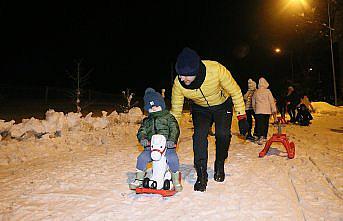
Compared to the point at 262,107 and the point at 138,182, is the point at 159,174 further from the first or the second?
the point at 262,107

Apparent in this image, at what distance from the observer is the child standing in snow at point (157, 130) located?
5.20m

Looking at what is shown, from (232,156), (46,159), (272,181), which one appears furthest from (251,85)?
(46,159)

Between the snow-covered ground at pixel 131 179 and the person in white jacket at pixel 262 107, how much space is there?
67 centimetres

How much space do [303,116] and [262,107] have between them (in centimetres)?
583

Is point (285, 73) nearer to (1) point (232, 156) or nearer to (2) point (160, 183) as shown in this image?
(1) point (232, 156)

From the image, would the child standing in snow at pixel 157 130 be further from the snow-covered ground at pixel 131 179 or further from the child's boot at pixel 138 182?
the snow-covered ground at pixel 131 179

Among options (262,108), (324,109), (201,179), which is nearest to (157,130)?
(201,179)

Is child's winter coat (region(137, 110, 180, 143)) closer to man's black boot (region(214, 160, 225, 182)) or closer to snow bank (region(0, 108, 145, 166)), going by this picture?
man's black boot (region(214, 160, 225, 182))

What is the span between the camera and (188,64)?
4809 millimetres

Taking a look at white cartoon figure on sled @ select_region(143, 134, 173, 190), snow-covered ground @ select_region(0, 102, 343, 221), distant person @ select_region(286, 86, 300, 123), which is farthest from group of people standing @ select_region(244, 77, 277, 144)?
distant person @ select_region(286, 86, 300, 123)

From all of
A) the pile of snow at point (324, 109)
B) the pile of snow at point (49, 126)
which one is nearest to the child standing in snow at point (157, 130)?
the pile of snow at point (49, 126)

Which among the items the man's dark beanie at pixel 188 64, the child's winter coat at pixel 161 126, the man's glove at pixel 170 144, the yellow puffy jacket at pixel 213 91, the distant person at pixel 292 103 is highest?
the distant person at pixel 292 103

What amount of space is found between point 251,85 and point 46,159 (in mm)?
6348

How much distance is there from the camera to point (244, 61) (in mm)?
52938
